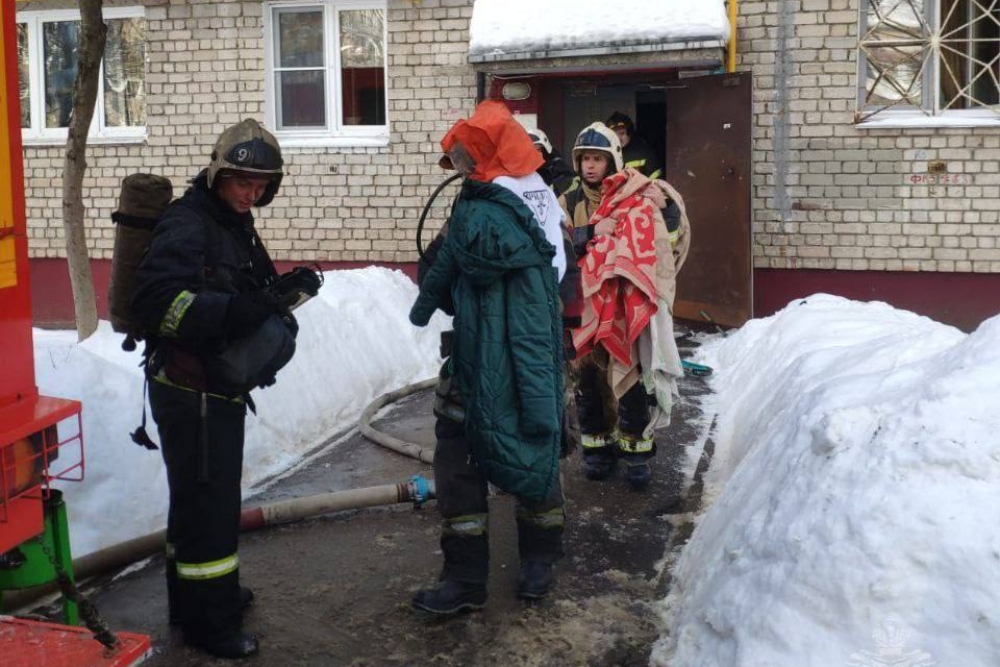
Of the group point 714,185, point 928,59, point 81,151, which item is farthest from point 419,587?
point 928,59

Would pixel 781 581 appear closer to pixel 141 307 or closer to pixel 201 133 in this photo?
pixel 141 307

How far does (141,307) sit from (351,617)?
141 cm

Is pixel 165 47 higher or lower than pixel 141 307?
higher

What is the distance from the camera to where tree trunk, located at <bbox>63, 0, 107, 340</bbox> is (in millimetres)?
7246

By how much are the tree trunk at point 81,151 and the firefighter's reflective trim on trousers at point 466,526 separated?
5038mm

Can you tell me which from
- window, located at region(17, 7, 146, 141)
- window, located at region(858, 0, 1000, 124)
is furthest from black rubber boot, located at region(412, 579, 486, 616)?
window, located at region(17, 7, 146, 141)

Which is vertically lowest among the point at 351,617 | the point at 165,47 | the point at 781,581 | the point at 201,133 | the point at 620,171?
the point at 351,617

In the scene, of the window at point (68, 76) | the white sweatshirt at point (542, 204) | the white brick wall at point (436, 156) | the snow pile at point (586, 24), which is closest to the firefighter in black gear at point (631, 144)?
the snow pile at point (586, 24)

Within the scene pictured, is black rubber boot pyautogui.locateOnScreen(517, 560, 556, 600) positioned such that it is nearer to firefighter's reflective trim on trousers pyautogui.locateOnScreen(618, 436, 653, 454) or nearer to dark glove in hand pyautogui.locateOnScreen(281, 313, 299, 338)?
dark glove in hand pyautogui.locateOnScreen(281, 313, 299, 338)

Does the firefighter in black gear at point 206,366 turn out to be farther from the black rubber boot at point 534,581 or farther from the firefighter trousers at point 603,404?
the firefighter trousers at point 603,404

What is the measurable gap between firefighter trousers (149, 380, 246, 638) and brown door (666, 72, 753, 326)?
702cm

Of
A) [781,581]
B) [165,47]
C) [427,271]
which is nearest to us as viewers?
[781,581]

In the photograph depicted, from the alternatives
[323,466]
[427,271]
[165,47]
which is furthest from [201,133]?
[427,271]

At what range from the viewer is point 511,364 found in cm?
360
